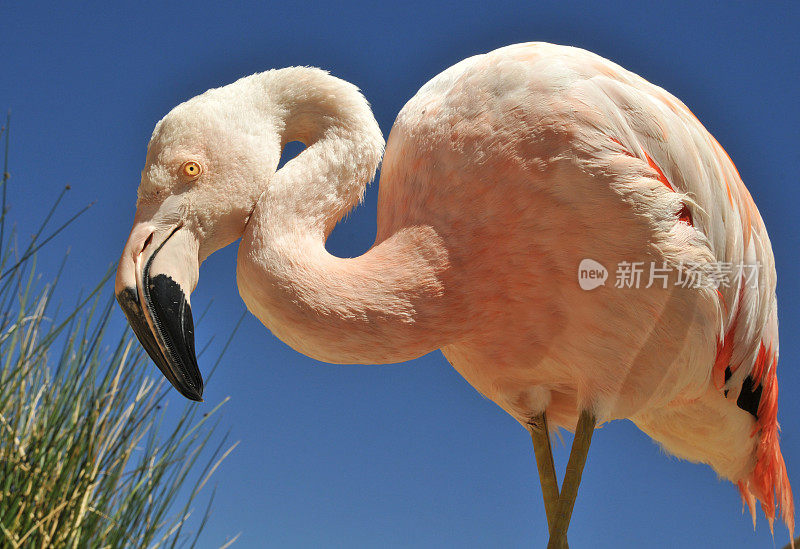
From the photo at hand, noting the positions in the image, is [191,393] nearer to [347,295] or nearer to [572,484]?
[347,295]

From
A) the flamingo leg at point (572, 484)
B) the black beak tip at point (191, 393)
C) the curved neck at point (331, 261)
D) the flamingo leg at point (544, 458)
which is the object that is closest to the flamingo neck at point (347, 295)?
the curved neck at point (331, 261)

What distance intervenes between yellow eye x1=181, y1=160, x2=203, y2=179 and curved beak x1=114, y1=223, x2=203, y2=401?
19cm

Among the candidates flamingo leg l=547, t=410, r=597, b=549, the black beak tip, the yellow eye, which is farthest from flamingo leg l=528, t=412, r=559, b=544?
the yellow eye

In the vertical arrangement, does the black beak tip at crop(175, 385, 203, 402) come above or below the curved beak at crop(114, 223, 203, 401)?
below

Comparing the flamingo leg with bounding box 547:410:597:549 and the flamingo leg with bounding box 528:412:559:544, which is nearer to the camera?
the flamingo leg with bounding box 547:410:597:549

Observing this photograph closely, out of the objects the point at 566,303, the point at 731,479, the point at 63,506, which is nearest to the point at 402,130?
the point at 566,303

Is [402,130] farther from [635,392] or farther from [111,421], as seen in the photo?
[111,421]

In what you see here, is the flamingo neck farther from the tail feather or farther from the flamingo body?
the tail feather

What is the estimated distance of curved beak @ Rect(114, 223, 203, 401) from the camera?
5.07 feet

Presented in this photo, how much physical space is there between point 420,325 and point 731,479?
5.29ft

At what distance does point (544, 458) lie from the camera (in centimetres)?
229

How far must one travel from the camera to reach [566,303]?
187 centimetres

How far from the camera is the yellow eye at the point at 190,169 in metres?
1.70

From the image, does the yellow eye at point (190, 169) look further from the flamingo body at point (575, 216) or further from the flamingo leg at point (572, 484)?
the flamingo leg at point (572, 484)
